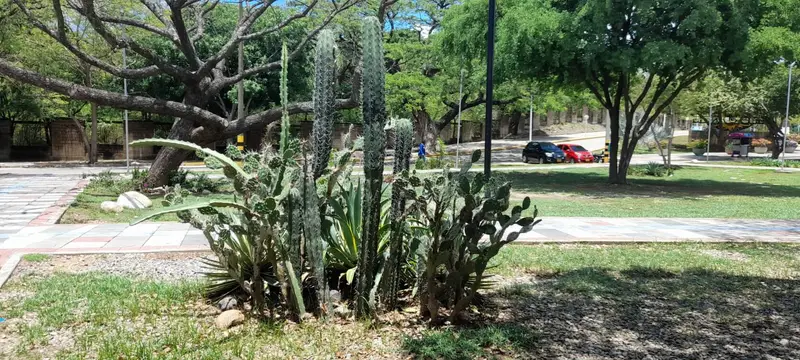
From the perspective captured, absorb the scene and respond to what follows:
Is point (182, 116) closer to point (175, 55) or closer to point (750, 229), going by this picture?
point (750, 229)

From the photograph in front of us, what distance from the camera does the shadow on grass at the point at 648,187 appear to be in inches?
644

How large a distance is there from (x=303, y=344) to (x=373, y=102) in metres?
1.69

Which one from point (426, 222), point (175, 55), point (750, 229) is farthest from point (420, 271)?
point (175, 55)

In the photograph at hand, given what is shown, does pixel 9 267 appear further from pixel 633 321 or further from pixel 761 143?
pixel 761 143

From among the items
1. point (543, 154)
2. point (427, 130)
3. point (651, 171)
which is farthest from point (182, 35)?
point (543, 154)

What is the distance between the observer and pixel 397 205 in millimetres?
4156

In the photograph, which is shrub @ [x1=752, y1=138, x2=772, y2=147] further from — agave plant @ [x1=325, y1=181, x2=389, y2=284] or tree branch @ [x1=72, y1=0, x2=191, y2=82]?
agave plant @ [x1=325, y1=181, x2=389, y2=284]

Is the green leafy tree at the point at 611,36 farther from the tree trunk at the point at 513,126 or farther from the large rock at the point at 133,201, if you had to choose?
the tree trunk at the point at 513,126

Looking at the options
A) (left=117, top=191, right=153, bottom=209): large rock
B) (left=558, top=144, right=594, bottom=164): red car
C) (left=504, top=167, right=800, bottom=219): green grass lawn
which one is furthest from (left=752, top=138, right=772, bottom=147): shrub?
(left=117, top=191, right=153, bottom=209): large rock

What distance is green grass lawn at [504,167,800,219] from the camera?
11.9 meters

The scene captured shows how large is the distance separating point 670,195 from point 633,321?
505 inches

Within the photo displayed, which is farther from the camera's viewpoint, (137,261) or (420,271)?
(137,261)

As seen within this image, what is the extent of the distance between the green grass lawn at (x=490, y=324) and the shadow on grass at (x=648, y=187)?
9.28m

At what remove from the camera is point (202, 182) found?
14523mm
